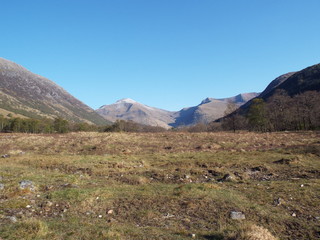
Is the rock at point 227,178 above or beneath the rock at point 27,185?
beneath

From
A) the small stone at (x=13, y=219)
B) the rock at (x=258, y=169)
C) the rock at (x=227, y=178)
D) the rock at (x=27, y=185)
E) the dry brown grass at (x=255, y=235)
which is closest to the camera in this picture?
the dry brown grass at (x=255, y=235)

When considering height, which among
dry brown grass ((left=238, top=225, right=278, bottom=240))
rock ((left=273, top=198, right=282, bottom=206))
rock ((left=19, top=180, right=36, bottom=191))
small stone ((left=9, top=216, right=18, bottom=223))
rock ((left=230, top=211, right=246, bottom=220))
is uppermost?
rock ((left=19, top=180, right=36, bottom=191))

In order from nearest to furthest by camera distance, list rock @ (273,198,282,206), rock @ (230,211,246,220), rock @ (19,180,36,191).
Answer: rock @ (230,211,246,220)
rock @ (273,198,282,206)
rock @ (19,180,36,191)

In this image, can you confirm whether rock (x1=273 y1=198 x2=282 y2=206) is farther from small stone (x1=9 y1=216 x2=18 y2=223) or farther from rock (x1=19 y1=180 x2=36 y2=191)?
rock (x1=19 y1=180 x2=36 y2=191)

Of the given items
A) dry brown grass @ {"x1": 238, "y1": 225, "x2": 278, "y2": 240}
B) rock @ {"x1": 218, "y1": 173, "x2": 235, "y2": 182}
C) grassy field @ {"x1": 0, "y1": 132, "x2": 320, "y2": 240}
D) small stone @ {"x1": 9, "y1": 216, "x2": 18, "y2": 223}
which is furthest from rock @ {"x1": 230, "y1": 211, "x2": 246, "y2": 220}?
small stone @ {"x1": 9, "y1": 216, "x2": 18, "y2": 223}

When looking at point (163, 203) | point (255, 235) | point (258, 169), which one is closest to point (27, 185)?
point (163, 203)

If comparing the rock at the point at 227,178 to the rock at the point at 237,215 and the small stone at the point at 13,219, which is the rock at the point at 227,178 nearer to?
the rock at the point at 237,215

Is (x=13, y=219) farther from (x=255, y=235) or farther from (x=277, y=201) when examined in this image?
(x=277, y=201)

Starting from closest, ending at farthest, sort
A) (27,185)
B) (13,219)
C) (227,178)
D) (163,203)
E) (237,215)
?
(13,219) → (237,215) → (163,203) → (27,185) → (227,178)

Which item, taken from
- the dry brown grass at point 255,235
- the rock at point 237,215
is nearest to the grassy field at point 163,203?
the dry brown grass at point 255,235

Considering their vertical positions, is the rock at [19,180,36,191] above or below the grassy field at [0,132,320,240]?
above

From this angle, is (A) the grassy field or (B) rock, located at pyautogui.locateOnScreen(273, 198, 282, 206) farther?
(B) rock, located at pyautogui.locateOnScreen(273, 198, 282, 206)

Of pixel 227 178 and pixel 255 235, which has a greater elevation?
pixel 255 235

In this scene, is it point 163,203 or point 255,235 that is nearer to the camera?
point 255,235
